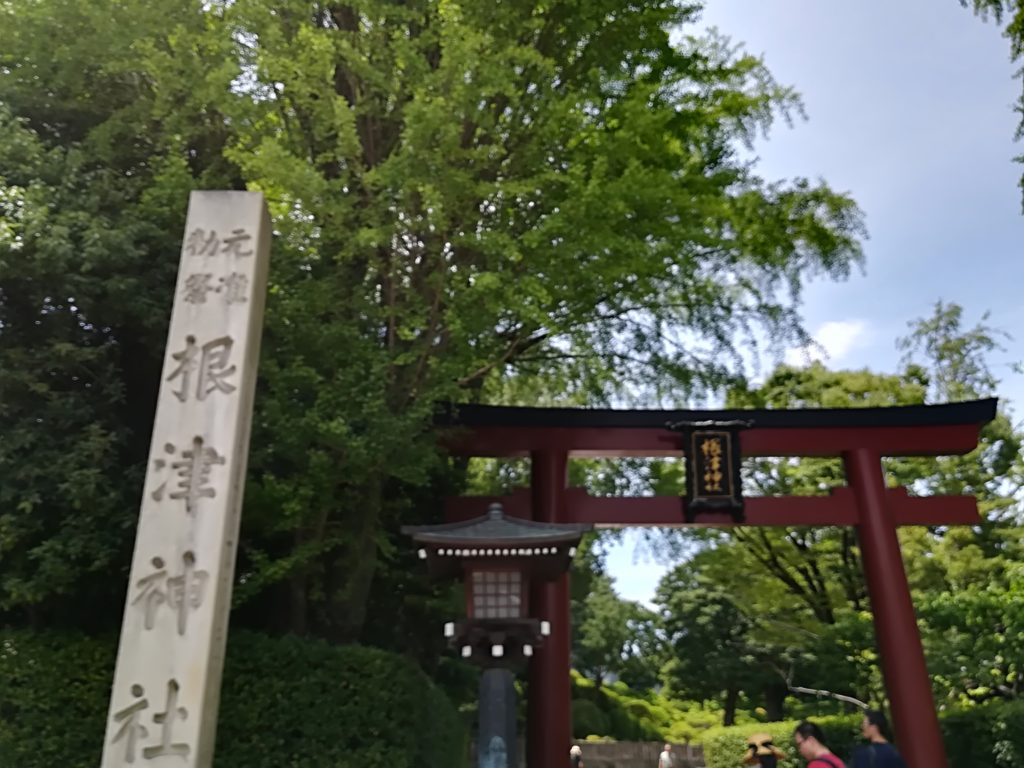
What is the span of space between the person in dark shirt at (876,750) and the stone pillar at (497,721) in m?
3.35

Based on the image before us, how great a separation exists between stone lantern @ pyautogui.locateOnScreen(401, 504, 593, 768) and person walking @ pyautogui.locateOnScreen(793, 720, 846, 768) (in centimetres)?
277

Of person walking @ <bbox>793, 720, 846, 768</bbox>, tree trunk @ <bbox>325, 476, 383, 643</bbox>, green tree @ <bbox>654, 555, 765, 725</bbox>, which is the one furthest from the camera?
green tree @ <bbox>654, 555, 765, 725</bbox>

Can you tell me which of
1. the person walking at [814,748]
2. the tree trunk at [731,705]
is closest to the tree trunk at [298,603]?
the person walking at [814,748]

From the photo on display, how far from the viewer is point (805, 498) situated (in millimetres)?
11617

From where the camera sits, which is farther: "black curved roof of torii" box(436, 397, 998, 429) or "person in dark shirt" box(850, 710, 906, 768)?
"black curved roof of torii" box(436, 397, 998, 429)

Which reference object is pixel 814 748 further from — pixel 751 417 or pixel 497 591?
pixel 751 417

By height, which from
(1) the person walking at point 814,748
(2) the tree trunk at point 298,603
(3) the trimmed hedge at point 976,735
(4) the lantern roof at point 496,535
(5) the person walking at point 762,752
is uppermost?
(4) the lantern roof at point 496,535

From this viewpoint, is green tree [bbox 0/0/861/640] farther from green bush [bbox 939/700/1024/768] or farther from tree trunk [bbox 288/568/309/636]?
green bush [bbox 939/700/1024/768]

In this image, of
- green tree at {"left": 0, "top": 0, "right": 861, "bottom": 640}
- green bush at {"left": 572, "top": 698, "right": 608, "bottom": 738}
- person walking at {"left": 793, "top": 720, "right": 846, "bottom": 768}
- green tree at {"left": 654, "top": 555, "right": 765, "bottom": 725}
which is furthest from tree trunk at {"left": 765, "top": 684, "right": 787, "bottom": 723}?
person walking at {"left": 793, "top": 720, "right": 846, "bottom": 768}

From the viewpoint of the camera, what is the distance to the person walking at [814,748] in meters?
4.33

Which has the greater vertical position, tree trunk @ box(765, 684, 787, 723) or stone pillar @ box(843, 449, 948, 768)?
stone pillar @ box(843, 449, 948, 768)

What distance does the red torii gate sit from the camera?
10383 millimetres

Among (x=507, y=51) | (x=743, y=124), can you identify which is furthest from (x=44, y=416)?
(x=743, y=124)

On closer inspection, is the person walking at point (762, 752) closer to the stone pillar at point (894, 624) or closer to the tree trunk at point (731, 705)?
the stone pillar at point (894, 624)
